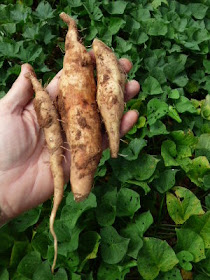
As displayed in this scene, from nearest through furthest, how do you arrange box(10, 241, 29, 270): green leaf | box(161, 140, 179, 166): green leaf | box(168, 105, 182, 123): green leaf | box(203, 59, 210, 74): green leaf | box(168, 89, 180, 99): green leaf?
1. box(10, 241, 29, 270): green leaf
2. box(161, 140, 179, 166): green leaf
3. box(168, 105, 182, 123): green leaf
4. box(168, 89, 180, 99): green leaf
5. box(203, 59, 210, 74): green leaf

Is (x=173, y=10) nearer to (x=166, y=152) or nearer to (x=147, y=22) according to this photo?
(x=147, y=22)

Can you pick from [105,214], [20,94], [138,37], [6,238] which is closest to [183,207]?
[105,214]

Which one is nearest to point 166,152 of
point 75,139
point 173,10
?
point 75,139

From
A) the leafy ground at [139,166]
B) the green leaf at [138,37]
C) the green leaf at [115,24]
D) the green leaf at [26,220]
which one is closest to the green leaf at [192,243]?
the leafy ground at [139,166]

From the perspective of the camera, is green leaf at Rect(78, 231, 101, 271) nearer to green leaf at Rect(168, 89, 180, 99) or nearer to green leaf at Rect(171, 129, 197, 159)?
green leaf at Rect(171, 129, 197, 159)

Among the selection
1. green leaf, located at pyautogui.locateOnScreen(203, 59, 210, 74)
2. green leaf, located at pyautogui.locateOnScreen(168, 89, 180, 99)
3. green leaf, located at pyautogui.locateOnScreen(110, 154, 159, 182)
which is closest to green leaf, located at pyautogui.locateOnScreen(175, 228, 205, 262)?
green leaf, located at pyautogui.locateOnScreen(110, 154, 159, 182)

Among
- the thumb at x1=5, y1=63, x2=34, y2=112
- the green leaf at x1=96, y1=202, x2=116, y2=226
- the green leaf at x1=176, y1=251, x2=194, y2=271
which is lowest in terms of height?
the green leaf at x1=176, y1=251, x2=194, y2=271
